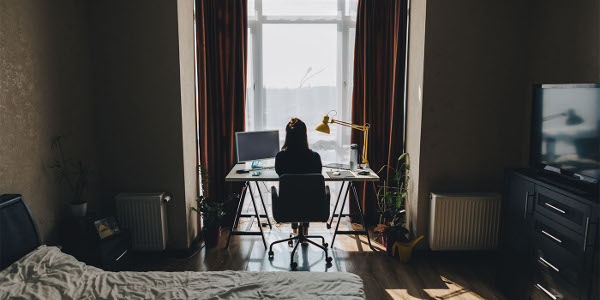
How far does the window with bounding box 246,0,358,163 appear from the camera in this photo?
3.97m

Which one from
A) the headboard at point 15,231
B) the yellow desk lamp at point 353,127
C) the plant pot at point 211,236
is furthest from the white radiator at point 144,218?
the yellow desk lamp at point 353,127

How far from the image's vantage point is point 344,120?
413 cm

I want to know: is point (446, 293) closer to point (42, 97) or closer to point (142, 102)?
point (142, 102)

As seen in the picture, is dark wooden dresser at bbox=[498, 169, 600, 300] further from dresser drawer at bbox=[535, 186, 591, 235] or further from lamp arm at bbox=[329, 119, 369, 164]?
lamp arm at bbox=[329, 119, 369, 164]

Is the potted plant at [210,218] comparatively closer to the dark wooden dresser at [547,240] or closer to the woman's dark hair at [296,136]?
the woman's dark hair at [296,136]

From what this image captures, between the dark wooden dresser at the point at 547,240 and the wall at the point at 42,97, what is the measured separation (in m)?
3.22

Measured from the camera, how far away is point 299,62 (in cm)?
403

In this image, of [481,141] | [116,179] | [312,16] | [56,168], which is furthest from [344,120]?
[56,168]

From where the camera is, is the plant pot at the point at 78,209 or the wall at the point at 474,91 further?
the wall at the point at 474,91

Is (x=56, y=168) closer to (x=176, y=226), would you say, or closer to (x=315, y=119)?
(x=176, y=226)

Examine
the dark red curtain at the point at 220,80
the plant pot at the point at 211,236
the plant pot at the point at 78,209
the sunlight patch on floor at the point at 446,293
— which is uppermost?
the dark red curtain at the point at 220,80

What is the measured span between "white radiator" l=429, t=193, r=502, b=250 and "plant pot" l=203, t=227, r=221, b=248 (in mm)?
1951

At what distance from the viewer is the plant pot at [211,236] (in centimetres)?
354

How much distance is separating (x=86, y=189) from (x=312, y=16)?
8.91ft
